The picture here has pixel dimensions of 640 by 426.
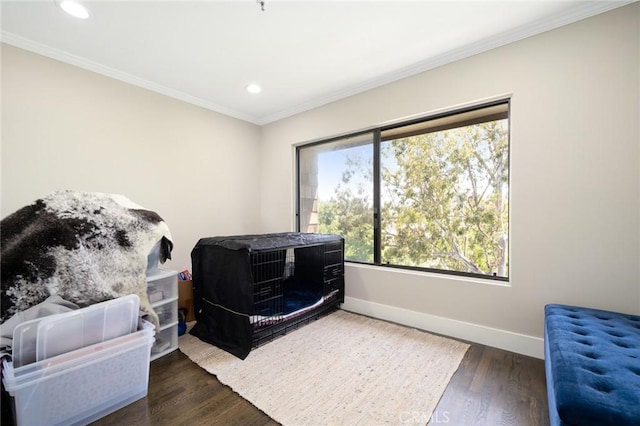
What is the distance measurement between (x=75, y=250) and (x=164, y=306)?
793 mm

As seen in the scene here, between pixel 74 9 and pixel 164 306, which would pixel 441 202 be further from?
pixel 74 9

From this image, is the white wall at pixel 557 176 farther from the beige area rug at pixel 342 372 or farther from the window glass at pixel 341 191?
the window glass at pixel 341 191

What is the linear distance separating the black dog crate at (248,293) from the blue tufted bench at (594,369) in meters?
1.76

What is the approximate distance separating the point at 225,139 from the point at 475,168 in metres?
2.95

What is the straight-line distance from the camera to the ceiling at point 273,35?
180 centimetres

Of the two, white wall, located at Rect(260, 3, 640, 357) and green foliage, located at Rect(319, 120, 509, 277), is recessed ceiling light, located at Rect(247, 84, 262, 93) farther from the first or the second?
white wall, located at Rect(260, 3, 640, 357)

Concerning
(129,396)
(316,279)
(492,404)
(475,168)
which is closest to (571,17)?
(475,168)

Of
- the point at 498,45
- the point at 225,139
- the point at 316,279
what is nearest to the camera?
the point at 498,45

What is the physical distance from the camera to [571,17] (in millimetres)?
1873

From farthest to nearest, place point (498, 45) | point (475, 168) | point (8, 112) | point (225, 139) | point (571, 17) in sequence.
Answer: point (225, 139), point (475, 168), point (498, 45), point (8, 112), point (571, 17)

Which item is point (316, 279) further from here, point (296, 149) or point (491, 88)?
point (491, 88)

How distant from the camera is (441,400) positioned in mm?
1583

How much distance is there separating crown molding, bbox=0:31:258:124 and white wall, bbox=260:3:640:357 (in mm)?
2404

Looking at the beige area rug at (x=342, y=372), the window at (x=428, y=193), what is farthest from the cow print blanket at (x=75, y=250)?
the window at (x=428, y=193)
